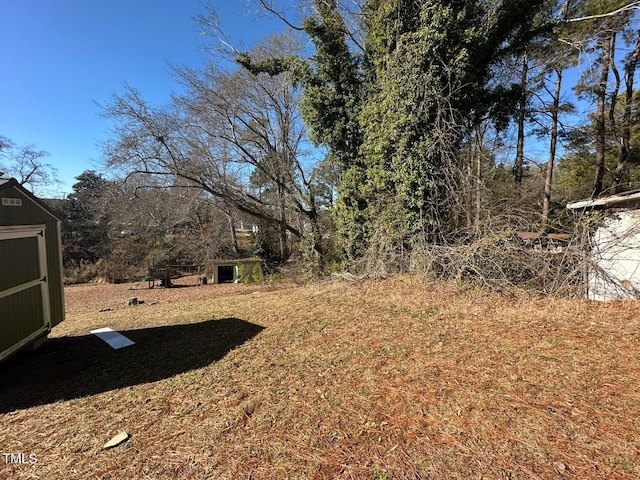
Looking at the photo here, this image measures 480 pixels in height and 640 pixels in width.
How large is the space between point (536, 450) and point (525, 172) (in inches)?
649

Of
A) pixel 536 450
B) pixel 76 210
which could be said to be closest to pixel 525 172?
pixel 536 450

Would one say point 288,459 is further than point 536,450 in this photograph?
Yes

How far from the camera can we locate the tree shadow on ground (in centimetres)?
302

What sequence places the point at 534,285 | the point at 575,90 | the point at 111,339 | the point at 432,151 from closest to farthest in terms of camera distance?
the point at 111,339, the point at 534,285, the point at 432,151, the point at 575,90

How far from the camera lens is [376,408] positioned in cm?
226

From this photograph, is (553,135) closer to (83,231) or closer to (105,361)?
(105,361)

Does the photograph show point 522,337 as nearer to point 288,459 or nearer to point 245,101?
point 288,459

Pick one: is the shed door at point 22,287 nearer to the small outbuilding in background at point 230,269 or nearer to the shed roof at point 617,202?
the shed roof at point 617,202

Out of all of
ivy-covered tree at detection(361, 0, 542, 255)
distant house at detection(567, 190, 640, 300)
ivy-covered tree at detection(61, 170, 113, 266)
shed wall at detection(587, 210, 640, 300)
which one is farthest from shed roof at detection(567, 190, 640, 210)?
ivy-covered tree at detection(61, 170, 113, 266)

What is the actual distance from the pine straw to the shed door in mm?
429

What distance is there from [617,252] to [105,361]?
7.89m

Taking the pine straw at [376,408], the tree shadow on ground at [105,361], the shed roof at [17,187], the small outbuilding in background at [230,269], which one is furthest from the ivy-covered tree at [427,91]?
the small outbuilding in background at [230,269]

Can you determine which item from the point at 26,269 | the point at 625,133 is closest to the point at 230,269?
the point at 26,269

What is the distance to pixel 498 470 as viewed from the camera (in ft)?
5.27
